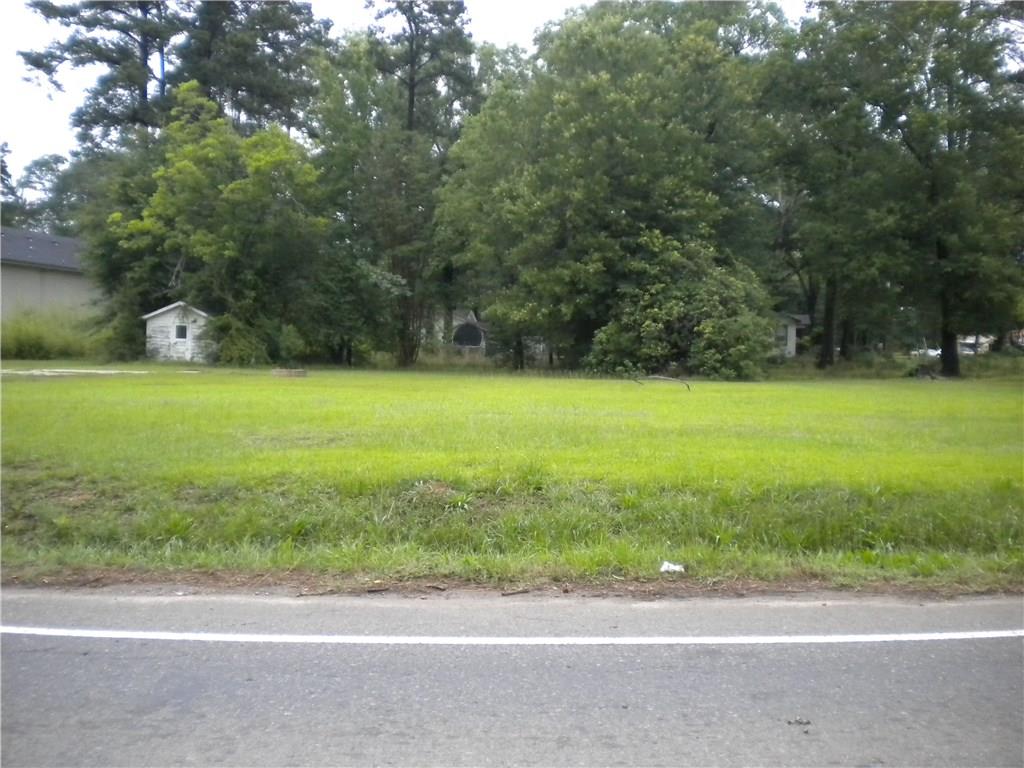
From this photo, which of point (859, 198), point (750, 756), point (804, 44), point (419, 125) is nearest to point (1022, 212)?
point (859, 198)

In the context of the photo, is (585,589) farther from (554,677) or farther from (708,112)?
(708,112)

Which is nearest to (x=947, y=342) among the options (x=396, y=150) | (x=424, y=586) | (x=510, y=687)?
(x=396, y=150)

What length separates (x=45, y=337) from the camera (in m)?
46.9

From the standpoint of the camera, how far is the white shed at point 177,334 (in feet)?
143

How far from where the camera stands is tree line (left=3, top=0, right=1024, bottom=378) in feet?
126

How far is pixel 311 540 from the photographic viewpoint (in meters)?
9.24

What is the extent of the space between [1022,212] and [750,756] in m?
39.4

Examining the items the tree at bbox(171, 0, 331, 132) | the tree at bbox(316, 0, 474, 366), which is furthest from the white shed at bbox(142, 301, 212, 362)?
the tree at bbox(171, 0, 331, 132)

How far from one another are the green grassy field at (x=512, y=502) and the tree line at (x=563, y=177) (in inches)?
1005

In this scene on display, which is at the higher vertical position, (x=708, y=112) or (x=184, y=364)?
(x=708, y=112)

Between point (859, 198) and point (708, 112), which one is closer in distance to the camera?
point (859, 198)

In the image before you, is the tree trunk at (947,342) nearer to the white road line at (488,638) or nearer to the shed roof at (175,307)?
the shed roof at (175,307)

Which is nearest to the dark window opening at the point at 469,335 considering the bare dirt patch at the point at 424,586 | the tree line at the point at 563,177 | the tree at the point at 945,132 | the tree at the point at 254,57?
the tree line at the point at 563,177

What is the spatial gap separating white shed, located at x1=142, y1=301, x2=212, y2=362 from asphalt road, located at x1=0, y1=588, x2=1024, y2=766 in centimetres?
3821
